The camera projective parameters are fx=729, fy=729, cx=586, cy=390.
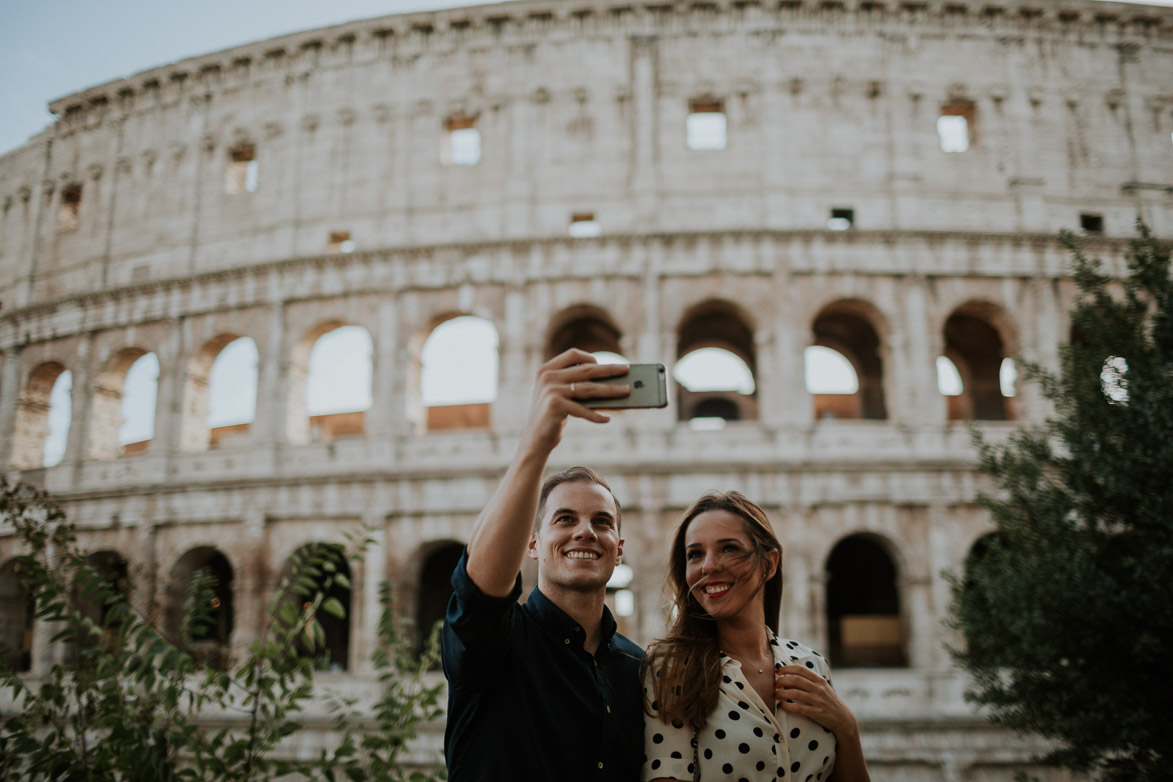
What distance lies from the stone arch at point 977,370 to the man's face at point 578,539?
15875mm

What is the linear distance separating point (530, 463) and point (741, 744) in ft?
3.77

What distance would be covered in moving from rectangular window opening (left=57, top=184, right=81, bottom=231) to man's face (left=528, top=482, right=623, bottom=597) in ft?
65.7

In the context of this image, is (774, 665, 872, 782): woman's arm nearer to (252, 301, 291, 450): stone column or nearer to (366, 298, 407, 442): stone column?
(366, 298, 407, 442): stone column

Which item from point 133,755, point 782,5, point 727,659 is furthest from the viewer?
point 782,5

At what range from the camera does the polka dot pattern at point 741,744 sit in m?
2.11

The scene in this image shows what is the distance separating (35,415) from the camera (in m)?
17.2

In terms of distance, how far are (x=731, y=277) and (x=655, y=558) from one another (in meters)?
5.41

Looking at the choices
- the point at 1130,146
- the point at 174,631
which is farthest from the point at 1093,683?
the point at 174,631

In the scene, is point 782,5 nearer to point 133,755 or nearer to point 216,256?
point 216,256

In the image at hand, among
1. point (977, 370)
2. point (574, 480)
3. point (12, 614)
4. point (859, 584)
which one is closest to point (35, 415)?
point (12, 614)

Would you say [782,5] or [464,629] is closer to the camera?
[464,629]

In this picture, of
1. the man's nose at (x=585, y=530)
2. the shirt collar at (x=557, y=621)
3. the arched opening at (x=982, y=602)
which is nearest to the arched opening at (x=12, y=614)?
the arched opening at (x=982, y=602)

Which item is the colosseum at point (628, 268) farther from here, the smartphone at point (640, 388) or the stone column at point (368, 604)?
the smartphone at point (640, 388)

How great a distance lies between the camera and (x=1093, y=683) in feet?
24.2
